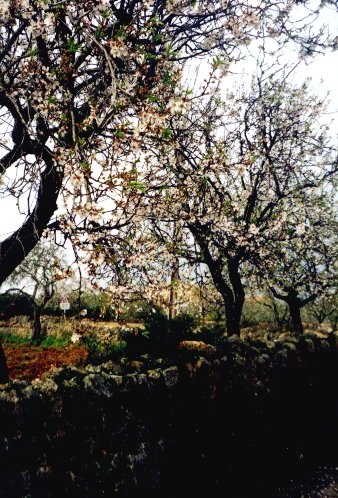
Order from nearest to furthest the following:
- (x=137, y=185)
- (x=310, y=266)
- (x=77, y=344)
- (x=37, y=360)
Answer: (x=137, y=185) < (x=37, y=360) < (x=310, y=266) < (x=77, y=344)

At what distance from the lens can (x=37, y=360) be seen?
12438 mm

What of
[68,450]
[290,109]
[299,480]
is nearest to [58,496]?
[68,450]

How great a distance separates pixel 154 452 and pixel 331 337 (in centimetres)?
421

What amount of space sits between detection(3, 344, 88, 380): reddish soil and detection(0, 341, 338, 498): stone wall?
5.94 meters

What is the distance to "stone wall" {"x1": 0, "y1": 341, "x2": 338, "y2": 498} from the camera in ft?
10.4

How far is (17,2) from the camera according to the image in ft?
11.4

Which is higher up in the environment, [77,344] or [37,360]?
[77,344]

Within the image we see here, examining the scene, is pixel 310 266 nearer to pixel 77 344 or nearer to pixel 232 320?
pixel 232 320

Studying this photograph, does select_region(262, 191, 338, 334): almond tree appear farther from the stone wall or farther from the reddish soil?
the reddish soil

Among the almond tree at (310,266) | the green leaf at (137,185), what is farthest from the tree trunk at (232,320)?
the green leaf at (137,185)

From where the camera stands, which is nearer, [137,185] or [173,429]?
[137,185]

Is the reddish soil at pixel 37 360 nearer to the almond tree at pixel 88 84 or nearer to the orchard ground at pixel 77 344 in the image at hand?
the orchard ground at pixel 77 344

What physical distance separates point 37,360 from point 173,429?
32.8ft

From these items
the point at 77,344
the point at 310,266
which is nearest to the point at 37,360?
the point at 77,344
